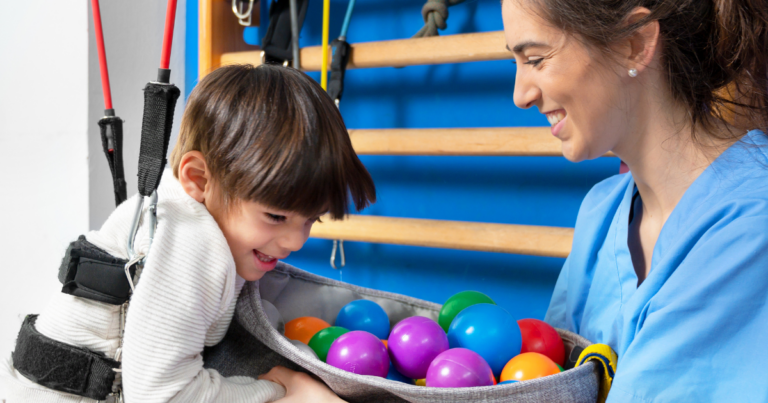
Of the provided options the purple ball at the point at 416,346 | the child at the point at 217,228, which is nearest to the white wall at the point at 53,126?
the child at the point at 217,228

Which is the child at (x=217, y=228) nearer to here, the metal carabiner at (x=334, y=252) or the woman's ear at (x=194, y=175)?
the woman's ear at (x=194, y=175)

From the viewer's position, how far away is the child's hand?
739 millimetres

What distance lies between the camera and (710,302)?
25.9 inches

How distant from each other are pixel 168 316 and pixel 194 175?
21 centimetres

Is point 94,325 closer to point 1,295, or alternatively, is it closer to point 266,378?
point 266,378

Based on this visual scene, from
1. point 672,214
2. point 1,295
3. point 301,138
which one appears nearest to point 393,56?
point 301,138

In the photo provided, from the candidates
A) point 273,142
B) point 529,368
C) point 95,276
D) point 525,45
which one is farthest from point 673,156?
point 95,276

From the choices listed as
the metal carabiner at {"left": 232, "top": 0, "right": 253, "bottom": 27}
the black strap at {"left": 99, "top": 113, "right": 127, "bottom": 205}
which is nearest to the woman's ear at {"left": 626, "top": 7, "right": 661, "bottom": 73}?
the black strap at {"left": 99, "top": 113, "right": 127, "bottom": 205}

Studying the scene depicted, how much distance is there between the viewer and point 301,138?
2.53 feet

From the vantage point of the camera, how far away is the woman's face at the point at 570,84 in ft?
2.63

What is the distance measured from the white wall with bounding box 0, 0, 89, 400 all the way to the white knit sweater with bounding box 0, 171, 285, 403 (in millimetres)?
794

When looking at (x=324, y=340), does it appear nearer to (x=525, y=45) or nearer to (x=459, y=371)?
(x=459, y=371)

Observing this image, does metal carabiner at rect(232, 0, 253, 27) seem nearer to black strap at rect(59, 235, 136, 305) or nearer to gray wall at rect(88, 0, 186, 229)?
gray wall at rect(88, 0, 186, 229)

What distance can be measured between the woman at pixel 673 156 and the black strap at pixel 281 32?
2.38ft
